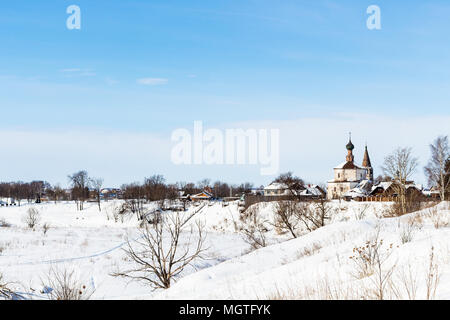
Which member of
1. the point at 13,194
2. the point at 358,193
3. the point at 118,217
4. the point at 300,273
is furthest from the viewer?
the point at 13,194

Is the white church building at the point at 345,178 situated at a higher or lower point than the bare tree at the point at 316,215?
higher

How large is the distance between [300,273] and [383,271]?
1707 millimetres

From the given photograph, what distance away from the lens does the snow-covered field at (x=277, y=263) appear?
6.74 m

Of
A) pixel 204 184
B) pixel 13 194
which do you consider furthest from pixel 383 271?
pixel 13 194

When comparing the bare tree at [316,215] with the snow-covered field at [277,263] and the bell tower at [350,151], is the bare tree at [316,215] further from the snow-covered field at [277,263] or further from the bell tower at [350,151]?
the bell tower at [350,151]

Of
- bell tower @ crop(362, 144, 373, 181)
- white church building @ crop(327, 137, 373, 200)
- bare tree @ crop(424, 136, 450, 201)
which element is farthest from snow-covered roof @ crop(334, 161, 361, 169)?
bare tree @ crop(424, 136, 450, 201)

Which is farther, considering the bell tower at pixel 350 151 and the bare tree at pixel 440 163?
the bell tower at pixel 350 151

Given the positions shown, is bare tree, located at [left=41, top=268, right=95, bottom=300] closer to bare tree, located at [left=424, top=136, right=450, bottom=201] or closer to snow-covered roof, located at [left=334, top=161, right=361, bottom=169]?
bare tree, located at [left=424, top=136, right=450, bottom=201]

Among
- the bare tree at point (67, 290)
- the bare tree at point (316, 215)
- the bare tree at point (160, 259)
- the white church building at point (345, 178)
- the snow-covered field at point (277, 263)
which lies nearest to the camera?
the snow-covered field at point (277, 263)

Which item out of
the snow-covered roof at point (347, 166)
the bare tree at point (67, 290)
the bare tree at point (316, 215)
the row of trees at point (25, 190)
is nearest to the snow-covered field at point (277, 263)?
the bare tree at point (67, 290)

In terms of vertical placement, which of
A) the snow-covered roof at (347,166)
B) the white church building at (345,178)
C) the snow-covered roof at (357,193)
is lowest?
the snow-covered roof at (357,193)
